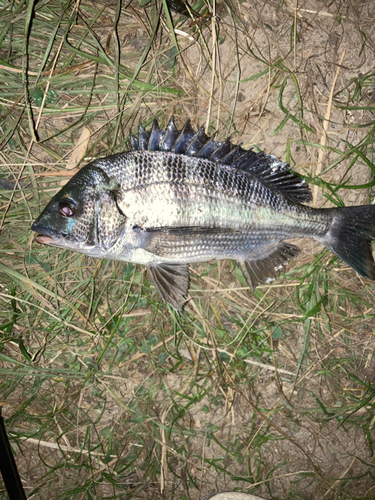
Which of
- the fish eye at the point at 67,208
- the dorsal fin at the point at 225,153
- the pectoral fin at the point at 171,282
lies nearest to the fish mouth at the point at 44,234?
the fish eye at the point at 67,208

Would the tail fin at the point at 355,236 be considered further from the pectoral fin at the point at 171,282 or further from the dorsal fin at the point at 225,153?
the pectoral fin at the point at 171,282

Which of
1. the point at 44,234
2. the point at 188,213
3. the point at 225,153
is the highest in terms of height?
the point at 225,153

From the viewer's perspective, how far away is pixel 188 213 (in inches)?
101

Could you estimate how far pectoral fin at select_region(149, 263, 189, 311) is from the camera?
2809mm

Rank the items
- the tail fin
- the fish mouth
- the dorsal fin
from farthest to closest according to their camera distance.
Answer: the tail fin < the dorsal fin < the fish mouth

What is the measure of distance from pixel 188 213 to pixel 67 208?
35.5 inches

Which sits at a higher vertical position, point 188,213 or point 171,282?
point 188,213

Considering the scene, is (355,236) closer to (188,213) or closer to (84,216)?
(188,213)

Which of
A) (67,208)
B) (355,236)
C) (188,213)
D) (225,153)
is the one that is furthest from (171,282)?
(355,236)

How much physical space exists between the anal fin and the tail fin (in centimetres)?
31

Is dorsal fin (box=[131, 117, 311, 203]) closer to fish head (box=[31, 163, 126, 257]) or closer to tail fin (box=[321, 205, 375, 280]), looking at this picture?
tail fin (box=[321, 205, 375, 280])

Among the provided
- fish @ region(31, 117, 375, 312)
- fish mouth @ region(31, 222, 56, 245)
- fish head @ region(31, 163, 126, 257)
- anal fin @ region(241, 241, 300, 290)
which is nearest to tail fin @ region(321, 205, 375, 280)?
fish @ region(31, 117, 375, 312)

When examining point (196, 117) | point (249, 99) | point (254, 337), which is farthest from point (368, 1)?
point (254, 337)

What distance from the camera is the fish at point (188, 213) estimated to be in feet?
8.19
